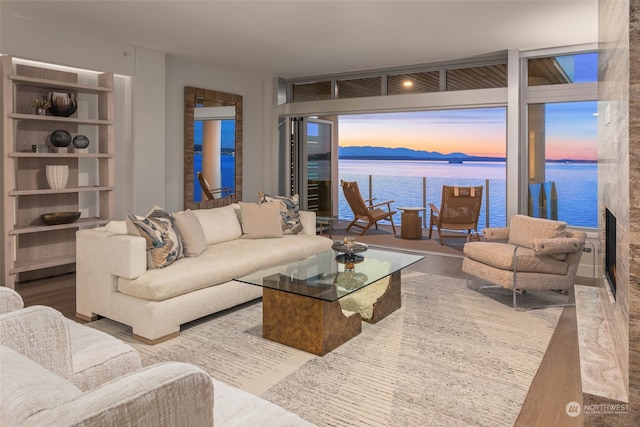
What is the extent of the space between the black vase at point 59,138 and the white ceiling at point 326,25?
1.11 meters

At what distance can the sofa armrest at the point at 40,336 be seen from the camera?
52.4 inches

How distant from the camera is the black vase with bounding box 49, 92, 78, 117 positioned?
15.9ft

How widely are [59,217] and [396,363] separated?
3844 mm

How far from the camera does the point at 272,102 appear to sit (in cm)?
780

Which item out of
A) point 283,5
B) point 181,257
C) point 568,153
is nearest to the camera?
point 181,257

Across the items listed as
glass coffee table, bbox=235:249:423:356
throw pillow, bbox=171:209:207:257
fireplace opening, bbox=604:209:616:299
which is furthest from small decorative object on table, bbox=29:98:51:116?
fireplace opening, bbox=604:209:616:299

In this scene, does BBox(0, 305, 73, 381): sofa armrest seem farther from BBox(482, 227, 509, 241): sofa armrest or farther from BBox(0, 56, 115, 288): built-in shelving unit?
BBox(482, 227, 509, 241): sofa armrest

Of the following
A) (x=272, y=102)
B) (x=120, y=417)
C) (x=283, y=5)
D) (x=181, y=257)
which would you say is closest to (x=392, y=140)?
(x=272, y=102)

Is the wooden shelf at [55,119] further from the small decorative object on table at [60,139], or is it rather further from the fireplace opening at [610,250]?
the fireplace opening at [610,250]

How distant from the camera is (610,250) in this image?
3004 millimetres

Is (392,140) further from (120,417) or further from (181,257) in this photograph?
(120,417)

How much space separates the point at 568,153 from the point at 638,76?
410 cm

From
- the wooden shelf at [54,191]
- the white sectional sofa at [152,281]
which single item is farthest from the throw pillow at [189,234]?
the wooden shelf at [54,191]

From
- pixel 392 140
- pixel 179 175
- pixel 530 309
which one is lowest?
pixel 530 309
